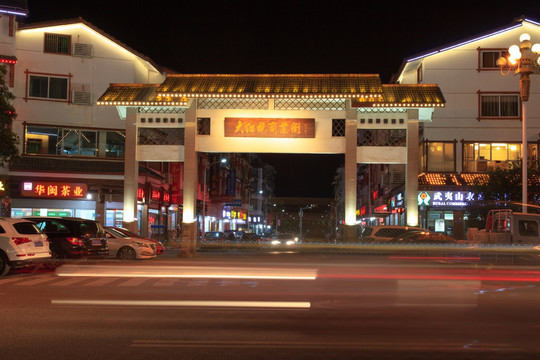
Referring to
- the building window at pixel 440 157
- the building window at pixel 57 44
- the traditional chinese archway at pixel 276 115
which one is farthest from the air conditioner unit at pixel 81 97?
the building window at pixel 440 157

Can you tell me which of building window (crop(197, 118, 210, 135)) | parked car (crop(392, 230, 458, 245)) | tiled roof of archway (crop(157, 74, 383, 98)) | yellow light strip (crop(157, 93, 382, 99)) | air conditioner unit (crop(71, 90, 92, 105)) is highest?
air conditioner unit (crop(71, 90, 92, 105))

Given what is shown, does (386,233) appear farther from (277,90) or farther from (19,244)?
(19,244)

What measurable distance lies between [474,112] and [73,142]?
25.8 m

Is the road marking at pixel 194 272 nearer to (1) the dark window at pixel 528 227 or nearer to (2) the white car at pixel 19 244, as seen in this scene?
(2) the white car at pixel 19 244

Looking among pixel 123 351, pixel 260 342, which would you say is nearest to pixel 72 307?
pixel 123 351

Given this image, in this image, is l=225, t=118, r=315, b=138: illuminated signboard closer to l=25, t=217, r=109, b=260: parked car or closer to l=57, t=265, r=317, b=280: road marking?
l=25, t=217, r=109, b=260: parked car

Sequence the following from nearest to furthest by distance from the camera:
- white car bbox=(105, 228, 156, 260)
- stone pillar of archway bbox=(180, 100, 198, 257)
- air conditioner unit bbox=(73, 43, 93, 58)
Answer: white car bbox=(105, 228, 156, 260) < stone pillar of archway bbox=(180, 100, 198, 257) < air conditioner unit bbox=(73, 43, 93, 58)

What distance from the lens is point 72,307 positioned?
37.9 feet

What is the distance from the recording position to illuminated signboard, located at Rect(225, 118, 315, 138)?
3005 centimetres

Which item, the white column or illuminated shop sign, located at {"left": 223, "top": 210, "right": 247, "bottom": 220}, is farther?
illuminated shop sign, located at {"left": 223, "top": 210, "right": 247, "bottom": 220}

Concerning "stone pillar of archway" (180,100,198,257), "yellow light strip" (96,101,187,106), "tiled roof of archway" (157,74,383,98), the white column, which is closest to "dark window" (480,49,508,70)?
"tiled roof of archway" (157,74,383,98)

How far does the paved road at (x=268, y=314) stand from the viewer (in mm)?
8328

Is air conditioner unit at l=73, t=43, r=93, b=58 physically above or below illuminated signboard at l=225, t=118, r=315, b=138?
above

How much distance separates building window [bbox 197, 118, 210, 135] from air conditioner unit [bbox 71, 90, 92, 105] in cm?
962
